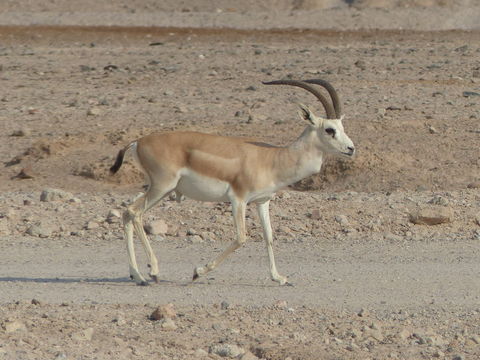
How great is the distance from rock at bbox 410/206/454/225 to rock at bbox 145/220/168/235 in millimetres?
2717

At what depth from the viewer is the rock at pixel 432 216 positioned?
12.9 m

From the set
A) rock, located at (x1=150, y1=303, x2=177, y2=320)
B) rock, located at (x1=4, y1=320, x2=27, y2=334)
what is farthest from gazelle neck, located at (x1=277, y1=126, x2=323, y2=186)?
rock, located at (x1=4, y1=320, x2=27, y2=334)

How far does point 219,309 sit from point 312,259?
235 centimetres

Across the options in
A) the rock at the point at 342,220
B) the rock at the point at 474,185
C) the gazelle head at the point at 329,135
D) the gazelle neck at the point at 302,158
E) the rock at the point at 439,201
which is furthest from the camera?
the rock at the point at 474,185

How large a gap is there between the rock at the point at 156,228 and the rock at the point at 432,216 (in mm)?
2717

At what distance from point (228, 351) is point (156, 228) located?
14.2ft

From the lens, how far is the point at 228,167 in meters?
10.3

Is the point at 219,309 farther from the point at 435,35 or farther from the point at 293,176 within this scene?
the point at 435,35

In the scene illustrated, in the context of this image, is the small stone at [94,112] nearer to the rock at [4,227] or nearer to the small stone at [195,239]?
the rock at [4,227]

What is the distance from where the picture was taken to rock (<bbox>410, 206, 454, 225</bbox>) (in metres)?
12.9

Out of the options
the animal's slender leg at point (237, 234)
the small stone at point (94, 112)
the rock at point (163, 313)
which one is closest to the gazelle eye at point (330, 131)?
the animal's slender leg at point (237, 234)

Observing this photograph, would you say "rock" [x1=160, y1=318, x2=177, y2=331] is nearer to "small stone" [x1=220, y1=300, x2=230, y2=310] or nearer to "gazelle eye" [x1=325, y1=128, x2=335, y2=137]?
"small stone" [x1=220, y1=300, x2=230, y2=310]

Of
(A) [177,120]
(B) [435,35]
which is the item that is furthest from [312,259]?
(B) [435,35]

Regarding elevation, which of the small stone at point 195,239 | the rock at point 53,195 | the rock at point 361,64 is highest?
the small stone at point 195,239
